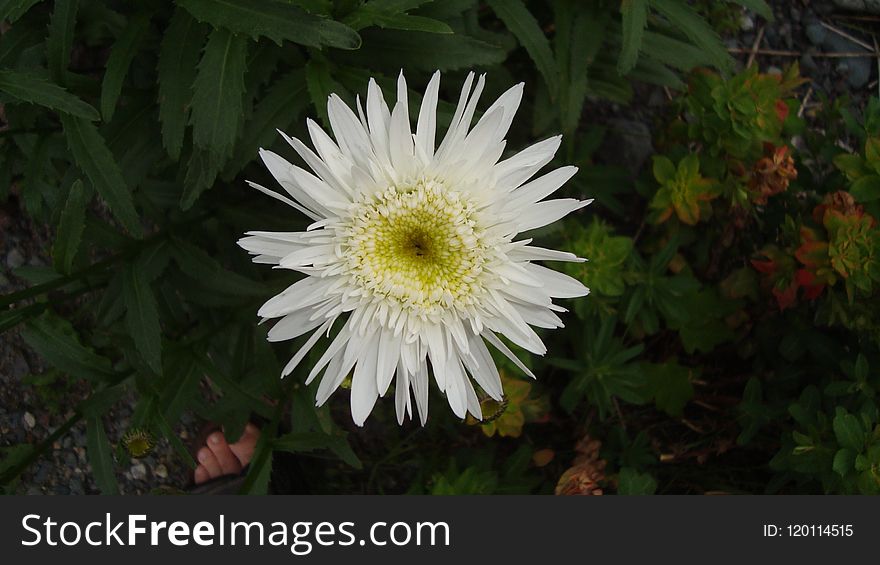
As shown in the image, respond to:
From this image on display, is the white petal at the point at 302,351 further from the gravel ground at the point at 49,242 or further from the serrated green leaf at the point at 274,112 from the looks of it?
the gravel ground at the point at 49,242

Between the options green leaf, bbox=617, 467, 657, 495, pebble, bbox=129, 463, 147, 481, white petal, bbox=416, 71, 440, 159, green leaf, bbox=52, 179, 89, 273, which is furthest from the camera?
pebble, bbox=129, 463, 147, 481

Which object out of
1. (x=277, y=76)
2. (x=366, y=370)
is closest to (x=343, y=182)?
(x=366, y=370)

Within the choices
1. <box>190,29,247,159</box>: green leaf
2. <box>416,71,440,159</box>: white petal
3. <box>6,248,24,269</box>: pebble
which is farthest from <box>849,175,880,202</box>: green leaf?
<box>6,248,24,269</box>: pebble

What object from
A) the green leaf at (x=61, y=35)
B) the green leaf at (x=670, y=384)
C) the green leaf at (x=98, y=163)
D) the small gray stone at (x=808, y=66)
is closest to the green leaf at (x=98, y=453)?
the green leaf at (x=98, y=163)

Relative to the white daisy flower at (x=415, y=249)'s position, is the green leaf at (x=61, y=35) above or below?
above

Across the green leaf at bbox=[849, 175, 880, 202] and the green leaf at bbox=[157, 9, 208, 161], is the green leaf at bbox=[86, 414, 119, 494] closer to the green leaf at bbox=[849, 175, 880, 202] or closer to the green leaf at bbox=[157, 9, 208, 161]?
the green leaf at bbox=[157, 9, 208, 161]

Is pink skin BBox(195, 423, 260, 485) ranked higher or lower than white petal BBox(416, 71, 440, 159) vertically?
lower

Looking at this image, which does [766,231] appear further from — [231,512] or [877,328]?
[231,512]
